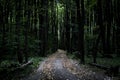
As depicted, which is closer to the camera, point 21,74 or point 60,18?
point 21,74

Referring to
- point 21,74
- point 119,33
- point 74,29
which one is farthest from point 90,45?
point 21,74

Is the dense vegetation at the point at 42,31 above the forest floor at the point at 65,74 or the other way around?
above

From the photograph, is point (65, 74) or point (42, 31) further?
point (42, 31)

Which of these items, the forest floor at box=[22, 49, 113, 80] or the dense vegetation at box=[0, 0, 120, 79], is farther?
the dense vegetation at box=[0, 0, 120, 79]

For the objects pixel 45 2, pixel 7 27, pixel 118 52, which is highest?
pixel 45 2

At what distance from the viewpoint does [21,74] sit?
1436cm

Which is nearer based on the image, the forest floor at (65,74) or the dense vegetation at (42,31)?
the forest floor at (65,74)

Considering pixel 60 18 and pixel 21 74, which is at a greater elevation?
pixel 60 18

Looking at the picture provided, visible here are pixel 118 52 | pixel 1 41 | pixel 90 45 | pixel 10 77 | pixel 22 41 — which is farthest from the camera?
pixel 90 45

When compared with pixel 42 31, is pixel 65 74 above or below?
below

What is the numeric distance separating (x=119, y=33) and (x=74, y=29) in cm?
1227

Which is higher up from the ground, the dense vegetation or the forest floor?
the dense vegetation

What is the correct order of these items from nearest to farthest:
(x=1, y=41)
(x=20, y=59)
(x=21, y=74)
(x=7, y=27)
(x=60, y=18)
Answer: (x=21, y=74) < (x=20, y=59) < (x=1, y=41) < (x=7, y=27) < (x=60, y=18)

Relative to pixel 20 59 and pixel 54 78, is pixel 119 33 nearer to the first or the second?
pixel 20 59
